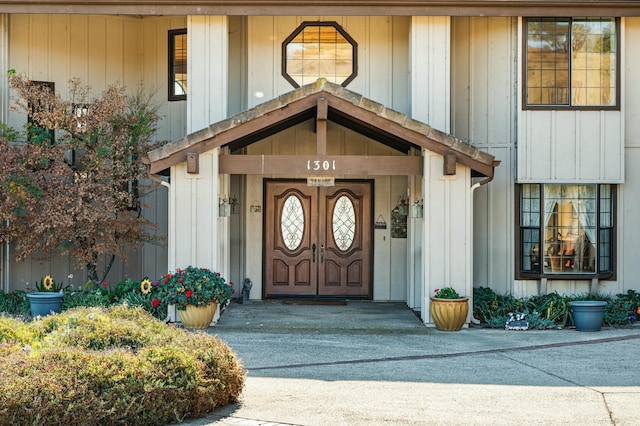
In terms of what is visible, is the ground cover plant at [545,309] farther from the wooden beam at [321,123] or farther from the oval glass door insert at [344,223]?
the wooden beam at [321,123]

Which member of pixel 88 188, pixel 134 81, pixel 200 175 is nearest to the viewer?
pixel 200 175

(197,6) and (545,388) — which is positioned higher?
(197,6)

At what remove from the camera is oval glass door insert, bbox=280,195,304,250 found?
17.5 meters

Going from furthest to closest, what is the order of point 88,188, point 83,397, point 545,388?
point 88,188 < point 545,388 < point 83,397

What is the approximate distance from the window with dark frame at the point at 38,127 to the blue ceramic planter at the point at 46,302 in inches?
118

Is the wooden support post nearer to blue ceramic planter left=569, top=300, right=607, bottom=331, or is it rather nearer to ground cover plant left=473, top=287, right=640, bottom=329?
ground cover plant left=473, top=287, right=640, bottom=329

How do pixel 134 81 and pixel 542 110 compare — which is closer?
pixel 542 110

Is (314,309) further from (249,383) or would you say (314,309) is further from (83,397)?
(83,397)

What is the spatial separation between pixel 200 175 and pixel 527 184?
19.4ft

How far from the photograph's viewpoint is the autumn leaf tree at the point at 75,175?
49.3 feet

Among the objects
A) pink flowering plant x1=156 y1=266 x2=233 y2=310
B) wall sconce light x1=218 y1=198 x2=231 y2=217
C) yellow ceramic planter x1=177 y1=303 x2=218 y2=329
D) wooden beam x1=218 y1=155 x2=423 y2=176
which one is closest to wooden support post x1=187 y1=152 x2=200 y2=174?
wooden beam x1=218 y1=155 x2=423 y2=176

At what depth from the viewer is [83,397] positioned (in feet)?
23.5

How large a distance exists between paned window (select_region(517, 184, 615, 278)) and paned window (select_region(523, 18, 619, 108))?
1.58 m

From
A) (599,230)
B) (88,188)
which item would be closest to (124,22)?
(88,188)
